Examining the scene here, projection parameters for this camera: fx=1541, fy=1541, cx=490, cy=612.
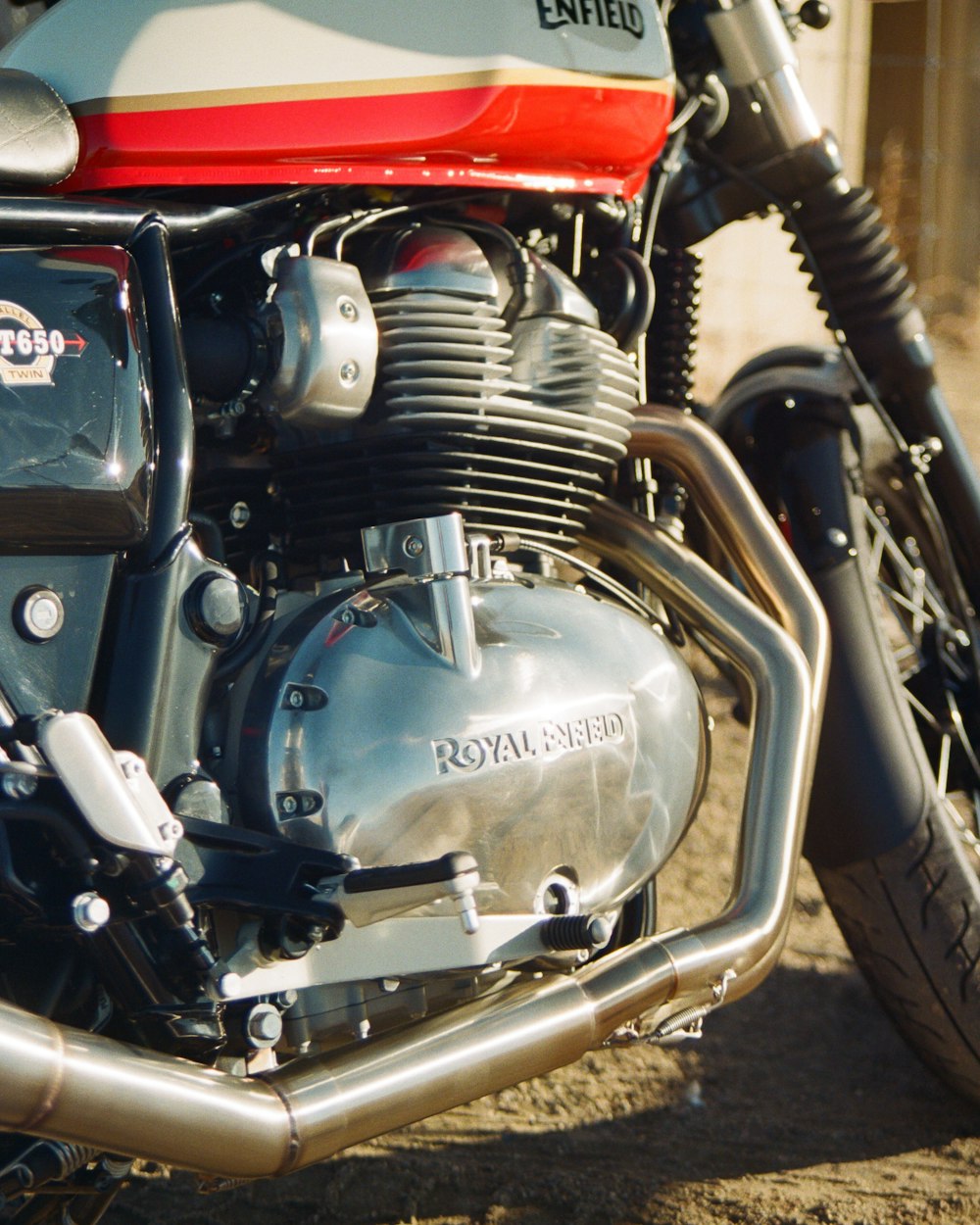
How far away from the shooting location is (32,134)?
4.83 feet

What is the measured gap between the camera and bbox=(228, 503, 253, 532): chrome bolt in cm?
170

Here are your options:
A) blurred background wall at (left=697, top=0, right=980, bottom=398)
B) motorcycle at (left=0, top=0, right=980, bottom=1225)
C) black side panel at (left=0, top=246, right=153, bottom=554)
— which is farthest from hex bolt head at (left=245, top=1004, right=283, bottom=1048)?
blurred background wall at (left=697, top=0, right=980, bottom=398)

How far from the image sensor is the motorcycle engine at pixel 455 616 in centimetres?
Result: 158

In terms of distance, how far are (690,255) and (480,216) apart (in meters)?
0.46

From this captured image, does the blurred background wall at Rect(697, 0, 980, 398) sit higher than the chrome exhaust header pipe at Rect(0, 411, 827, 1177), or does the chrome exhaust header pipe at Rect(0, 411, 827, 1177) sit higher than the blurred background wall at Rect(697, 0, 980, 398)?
the chrome exhaust header pipe at Rect(0, 411, 827, 1177)

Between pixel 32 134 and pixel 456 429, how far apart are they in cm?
53

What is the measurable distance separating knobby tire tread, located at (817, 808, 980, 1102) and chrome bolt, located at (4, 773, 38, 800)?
138 cm

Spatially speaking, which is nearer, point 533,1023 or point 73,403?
point 73,403

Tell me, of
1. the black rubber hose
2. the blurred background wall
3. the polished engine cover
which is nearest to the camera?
the polished engine cover

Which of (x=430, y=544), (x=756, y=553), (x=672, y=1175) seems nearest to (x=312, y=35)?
(x=430, y=544)

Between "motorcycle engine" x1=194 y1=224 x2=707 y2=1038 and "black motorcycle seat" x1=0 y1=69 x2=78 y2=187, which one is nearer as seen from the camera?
"black motorcycle seat" x1=0 y1=69 x2=78 y2=187

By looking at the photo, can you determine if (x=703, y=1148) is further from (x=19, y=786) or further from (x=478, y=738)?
(x=19, y=786)

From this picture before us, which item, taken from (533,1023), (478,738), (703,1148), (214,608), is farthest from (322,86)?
(703,1148)

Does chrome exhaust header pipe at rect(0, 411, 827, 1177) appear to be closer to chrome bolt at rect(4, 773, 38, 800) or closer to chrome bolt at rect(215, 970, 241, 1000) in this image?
chrome bolt at rect(215, 970, 241, 1000)
